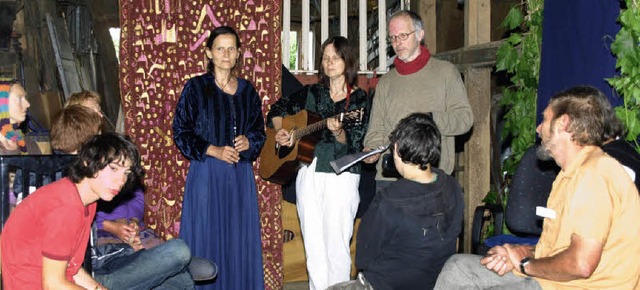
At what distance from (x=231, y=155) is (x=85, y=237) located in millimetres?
1521

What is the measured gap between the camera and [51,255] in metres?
2.41

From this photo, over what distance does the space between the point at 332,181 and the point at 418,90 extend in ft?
2.13

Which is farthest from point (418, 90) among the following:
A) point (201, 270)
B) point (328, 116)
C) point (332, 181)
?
point (201, 270)

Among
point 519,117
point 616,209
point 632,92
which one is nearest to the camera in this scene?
point 616,209

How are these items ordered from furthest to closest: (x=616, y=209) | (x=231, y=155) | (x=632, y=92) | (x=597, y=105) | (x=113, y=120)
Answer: (x=113, y=120) < (x=231, y=155) < (x=632, y=92) < (x=597, y=105) < (x=616, y=209)

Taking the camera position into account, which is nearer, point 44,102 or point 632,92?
point 632,92

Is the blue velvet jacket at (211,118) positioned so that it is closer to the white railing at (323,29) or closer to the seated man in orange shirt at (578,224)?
the white railing at (323,29)

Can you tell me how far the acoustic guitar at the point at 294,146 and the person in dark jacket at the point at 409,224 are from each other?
1.16 m

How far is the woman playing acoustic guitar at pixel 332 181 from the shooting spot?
3998mm

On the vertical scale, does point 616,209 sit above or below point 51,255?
above

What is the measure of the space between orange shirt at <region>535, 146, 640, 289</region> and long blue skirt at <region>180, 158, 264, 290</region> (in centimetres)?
211

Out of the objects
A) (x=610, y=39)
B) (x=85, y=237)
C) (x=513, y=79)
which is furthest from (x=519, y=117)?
(x=85, y=237)

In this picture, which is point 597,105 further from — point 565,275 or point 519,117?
point 519,117

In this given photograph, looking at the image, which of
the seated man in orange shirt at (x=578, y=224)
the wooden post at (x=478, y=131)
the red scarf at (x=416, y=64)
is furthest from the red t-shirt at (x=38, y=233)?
the wooden post at (x=478, y=131)
